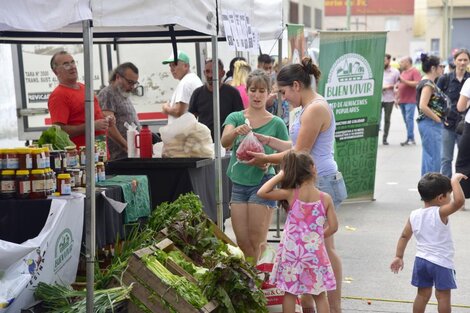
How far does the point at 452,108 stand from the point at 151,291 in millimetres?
7444

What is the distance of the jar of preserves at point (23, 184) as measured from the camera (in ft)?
19.8

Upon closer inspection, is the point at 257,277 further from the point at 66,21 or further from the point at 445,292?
the point at 66,21

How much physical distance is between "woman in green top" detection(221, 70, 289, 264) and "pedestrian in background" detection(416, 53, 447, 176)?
506 cm

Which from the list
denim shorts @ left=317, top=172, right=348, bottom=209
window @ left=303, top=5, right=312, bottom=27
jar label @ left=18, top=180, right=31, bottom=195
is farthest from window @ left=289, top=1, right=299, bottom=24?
jar label @ left=18, top=180, right=31, bottom=195

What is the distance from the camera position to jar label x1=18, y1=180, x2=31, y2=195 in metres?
6.05

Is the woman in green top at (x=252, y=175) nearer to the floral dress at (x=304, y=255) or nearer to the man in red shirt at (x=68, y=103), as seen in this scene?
the man in red shirt at (x=68, y=103)

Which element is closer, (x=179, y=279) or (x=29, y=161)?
(x=179, y=279)

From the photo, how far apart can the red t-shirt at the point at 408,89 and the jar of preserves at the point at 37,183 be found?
15.1 metres

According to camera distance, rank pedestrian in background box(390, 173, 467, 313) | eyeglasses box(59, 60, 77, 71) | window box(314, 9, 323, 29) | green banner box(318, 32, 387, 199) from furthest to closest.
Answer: window box(314, 9, 323, 29) → green banner box(318, 32, 387, 199) → eyeglasses box(59, 60, 77, 71) → pedestrian in background box(390, 173, 467, 313)

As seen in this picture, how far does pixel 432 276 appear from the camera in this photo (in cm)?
618

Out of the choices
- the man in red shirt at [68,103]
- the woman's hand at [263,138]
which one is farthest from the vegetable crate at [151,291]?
the man in red shirt at [68,103]

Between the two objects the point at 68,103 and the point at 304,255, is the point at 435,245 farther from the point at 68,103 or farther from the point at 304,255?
the point at 68,103

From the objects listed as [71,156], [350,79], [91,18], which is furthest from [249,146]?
[350,79]

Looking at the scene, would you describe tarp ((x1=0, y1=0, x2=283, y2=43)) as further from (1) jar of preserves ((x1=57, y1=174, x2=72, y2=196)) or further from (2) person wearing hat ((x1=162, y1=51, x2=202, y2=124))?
(2) person wearing hat ((x1=162, y1=51, x2=202, y2=124))
